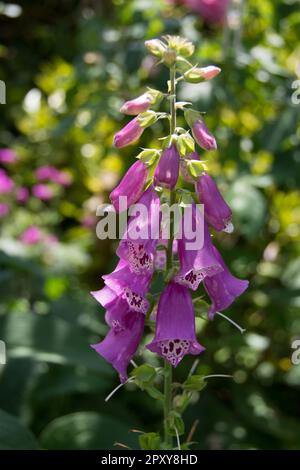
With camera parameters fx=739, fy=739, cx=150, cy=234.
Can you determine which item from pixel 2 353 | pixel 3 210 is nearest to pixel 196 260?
pixel 2 353

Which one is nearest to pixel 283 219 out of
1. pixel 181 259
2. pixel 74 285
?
pixel 74 285

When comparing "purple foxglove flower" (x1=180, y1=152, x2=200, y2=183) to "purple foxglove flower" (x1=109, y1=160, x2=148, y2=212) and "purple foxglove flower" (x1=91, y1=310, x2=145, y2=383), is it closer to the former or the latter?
"purple foxglove flower" (x1=109, y1=160, x2=148, y2=212)

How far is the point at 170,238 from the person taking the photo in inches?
52.1

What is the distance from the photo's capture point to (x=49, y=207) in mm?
4109

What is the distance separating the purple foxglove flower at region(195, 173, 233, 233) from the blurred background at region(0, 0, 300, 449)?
A: 1.88 feet

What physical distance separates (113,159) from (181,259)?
2228 millimetres

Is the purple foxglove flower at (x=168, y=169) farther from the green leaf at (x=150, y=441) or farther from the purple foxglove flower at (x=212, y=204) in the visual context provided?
the green leaf at (x=150, y=441)

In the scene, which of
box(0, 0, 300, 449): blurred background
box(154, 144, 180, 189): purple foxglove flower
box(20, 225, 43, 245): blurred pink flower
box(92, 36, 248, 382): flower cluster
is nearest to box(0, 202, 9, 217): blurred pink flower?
box(0, 0, 300, 449): blurred background

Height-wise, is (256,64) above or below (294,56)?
below

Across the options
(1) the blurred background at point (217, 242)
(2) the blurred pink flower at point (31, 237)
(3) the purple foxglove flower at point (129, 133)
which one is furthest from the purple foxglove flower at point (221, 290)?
(2) the blurred pink flower at point (31, 237)

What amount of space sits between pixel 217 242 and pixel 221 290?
134cm

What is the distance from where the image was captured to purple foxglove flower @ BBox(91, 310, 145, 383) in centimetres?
136

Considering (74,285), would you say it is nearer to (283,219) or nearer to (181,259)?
(283,219)

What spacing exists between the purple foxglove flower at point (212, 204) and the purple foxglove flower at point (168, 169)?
7cm
